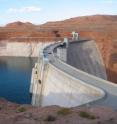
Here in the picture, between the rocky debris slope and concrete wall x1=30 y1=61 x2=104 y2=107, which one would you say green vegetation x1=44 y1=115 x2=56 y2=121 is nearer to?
the rocky debris slope

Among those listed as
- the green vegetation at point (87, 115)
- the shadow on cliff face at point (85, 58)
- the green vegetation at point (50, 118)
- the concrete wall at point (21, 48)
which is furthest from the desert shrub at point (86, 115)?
the concrete wall at point (21, 48)

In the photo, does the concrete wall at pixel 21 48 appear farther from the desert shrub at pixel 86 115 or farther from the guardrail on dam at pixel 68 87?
the desert shrub at pixel 86 115

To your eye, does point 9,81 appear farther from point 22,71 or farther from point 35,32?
point 35,32

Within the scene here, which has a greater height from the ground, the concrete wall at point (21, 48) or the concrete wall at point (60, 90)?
the concrete wall at point (60, 90)

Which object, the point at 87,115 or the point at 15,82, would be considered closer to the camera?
the point at 87,115

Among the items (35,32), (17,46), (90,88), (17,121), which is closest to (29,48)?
(17,46)

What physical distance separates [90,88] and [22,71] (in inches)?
1811

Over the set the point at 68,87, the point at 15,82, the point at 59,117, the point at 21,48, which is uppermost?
the point at 59,117

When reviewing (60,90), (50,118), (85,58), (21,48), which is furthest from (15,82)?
(21,48)

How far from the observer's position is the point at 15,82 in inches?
2255

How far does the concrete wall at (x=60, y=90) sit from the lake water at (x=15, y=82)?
19.3ft

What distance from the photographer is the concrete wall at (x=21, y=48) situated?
98.9 metres

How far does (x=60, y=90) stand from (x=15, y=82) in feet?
88.6

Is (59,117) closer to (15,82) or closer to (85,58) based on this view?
(15,82)
